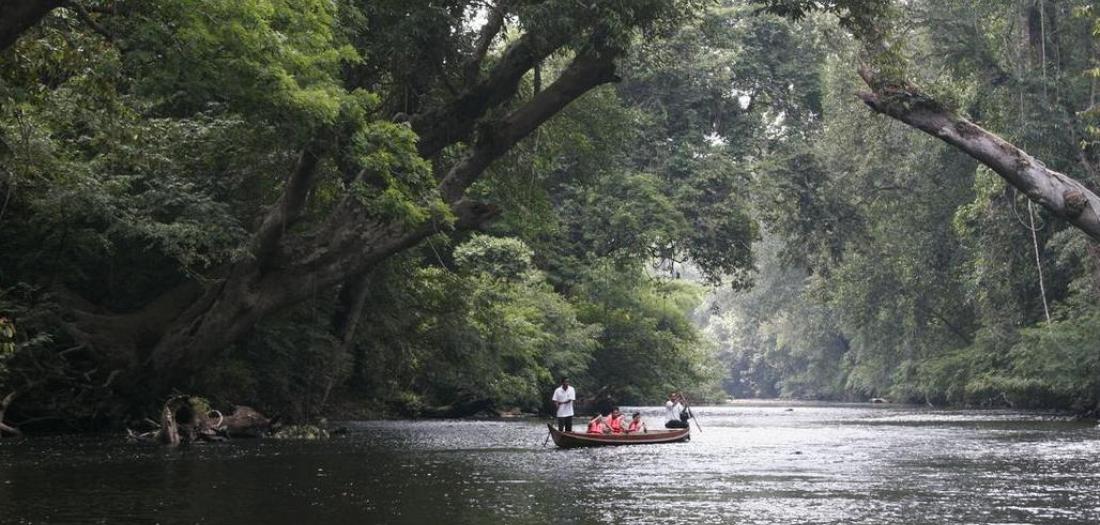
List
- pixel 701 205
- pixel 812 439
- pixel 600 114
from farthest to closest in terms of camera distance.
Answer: pixel 701 205, pixel 600 114, pixel 812 439

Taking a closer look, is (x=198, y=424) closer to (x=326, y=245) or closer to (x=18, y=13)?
(x=326, y=245)

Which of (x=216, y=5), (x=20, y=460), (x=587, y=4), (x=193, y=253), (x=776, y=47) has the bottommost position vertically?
(x=20, y=460)

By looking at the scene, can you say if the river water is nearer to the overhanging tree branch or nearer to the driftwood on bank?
the driftwood on bank

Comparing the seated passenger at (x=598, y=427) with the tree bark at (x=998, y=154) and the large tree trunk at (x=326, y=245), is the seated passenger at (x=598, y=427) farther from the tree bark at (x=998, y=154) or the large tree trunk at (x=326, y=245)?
the tree bark at (x=998, y=154)

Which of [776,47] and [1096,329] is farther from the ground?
[776,47]

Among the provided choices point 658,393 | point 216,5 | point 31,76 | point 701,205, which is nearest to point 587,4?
point 216,5

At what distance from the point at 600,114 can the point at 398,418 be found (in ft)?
47.1

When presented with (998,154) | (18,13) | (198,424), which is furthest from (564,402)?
(18,13)

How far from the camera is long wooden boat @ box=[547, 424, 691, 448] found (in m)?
25.2

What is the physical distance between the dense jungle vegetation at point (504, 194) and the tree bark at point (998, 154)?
0.17 feet

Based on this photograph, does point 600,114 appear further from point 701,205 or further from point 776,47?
point 776,47

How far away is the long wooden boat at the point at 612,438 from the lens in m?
25.2

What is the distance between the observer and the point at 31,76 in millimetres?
15844

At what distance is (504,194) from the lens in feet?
96.9
